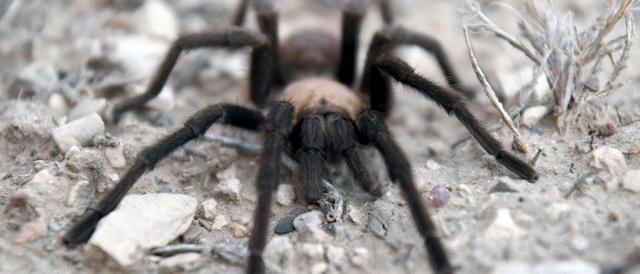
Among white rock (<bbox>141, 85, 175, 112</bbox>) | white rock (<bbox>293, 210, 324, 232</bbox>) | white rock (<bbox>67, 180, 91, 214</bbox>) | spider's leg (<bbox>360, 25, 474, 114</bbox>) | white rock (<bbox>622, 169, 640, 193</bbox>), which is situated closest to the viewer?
white rock (<bbox>622, 169, 640, 193</bbox>)

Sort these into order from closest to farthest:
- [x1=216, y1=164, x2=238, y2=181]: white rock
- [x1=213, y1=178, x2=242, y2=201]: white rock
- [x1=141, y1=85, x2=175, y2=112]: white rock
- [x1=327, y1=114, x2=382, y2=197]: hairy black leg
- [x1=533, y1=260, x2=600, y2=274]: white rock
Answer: [x1=533, y1=260, x2=600, y2=274]: white rock → [x1=327, y1=114, x2=382, y2=197]: hairy black leg → [x1=213, y1=178, x2=242, y2=201]: white rock → [x1=216, y1=164, x2=238, y2=181]: white rock → [x1=141, y1=85, x2=175, y2=112]: white rock

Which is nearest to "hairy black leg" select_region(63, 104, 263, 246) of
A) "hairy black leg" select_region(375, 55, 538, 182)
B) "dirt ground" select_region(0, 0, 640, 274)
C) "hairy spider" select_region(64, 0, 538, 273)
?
"hairy spider" select_region(64, 0, 538, 273)

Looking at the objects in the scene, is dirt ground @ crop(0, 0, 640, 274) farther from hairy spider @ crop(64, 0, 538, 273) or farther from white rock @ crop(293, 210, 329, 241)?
hairy spider @ crop(64, 0, 538, 273)

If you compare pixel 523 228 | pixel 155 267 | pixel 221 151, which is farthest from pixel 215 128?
pixel 523 228

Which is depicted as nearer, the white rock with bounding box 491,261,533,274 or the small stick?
the white rock with bounding box 491,261,533,274

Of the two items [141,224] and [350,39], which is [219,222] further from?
[350,39]

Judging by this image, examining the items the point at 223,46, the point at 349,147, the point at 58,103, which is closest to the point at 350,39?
the point at 223,46

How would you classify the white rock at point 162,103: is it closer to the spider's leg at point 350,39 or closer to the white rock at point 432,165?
the spider's leg at point 350,39

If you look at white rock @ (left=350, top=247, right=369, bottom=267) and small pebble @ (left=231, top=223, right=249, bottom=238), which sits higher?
white rock @ (left=350, top=247, right=369, bottom=267)
